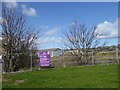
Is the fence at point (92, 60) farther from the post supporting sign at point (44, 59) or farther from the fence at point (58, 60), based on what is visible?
the post supporting sign at point (44, 59)

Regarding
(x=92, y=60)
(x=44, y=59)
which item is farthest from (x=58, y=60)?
(x=44, y=59)

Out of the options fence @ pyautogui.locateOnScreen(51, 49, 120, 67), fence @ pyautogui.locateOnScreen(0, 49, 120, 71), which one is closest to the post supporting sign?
fence @ pyautogui.locateOnScreen(0, 49, 120, 71)

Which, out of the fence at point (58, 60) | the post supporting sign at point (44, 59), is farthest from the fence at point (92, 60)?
the post supporting sign at point (44, 59)

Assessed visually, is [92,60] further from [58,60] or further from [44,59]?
[44,59]

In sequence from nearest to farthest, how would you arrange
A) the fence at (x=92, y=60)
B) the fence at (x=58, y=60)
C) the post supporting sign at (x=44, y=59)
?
1. the post supporting sign at (x=44, y=59)
2. the fence at (x=58, y=60)
3. the fence at (x=92, y=60)

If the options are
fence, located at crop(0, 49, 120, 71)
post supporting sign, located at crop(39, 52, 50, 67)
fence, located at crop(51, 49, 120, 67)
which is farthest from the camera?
fence, located at crop(51, 49, 120, 67)

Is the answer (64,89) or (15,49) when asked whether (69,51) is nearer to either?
(15,49)

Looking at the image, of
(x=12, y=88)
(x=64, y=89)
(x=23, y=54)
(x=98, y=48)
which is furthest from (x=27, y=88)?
(x=98, y=48)

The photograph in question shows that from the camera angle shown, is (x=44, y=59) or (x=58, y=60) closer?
(x=44, y=59)

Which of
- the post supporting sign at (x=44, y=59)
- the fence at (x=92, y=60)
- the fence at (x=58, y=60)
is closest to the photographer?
the post supporting sign at (x=44, y=59)

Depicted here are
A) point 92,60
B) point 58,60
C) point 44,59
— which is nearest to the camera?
point 44,59

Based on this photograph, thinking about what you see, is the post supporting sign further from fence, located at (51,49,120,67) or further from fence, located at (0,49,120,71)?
fence, located at (51,49,120,67)

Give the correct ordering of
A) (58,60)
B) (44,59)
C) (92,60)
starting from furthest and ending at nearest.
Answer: (58,60), (92,60), (44,59)

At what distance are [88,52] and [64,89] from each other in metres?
23.3
